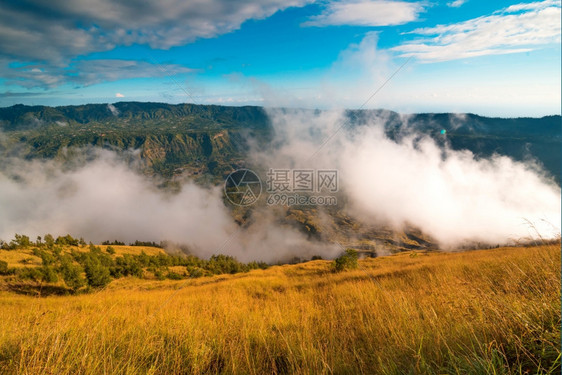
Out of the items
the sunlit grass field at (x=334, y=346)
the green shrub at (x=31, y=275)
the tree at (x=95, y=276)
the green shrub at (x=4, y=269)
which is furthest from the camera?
the green shrub at (x=4, y=269)

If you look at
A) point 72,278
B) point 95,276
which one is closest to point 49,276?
point 72,278

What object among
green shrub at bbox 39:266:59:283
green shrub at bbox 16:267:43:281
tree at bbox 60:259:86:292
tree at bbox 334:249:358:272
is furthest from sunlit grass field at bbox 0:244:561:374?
green shrub at bbox 16:267:43:281

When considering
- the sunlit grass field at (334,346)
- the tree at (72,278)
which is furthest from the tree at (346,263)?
the tree at (72,278)

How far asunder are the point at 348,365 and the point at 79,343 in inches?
164

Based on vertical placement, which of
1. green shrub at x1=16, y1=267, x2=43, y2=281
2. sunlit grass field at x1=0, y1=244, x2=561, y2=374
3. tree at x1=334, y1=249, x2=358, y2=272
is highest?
sunlit grass field at x1=0, y1=244, x2=561, y2=374

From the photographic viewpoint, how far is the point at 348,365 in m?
3.42

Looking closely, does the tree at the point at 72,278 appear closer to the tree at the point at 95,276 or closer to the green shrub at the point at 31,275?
the tree at the point at 95,276

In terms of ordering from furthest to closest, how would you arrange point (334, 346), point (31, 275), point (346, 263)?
point (31, 275) < point (346, 263) < point (334, 346)

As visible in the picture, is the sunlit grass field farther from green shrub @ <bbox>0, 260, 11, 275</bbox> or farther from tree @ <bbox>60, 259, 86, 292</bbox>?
green shrub @ <bbox>0, 260, 11, 275</bbox>

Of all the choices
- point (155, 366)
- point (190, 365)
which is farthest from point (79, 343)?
point (190, 365)

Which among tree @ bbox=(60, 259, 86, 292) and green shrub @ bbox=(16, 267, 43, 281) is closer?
tree @ bbox=(60, 259, 86, 292)

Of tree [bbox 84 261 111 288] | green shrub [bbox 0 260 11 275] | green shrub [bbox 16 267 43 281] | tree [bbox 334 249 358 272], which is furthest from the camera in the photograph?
green shrub [bbox 0 260 11 275]

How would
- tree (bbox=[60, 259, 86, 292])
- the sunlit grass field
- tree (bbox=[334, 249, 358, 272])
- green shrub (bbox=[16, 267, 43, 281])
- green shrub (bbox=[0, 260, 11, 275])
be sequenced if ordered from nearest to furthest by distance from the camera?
the sunlit grass field
tree (bbox=[334, 249, 358, 272])
tree (bbox=[60, 259, 86, 292])
green shrub (bbox=[16, 267, 43, 281])
green shrub (bbox=[0, 260, 11, 275])

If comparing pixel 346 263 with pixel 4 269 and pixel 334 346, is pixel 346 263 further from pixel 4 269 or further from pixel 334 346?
pixel 4 269
